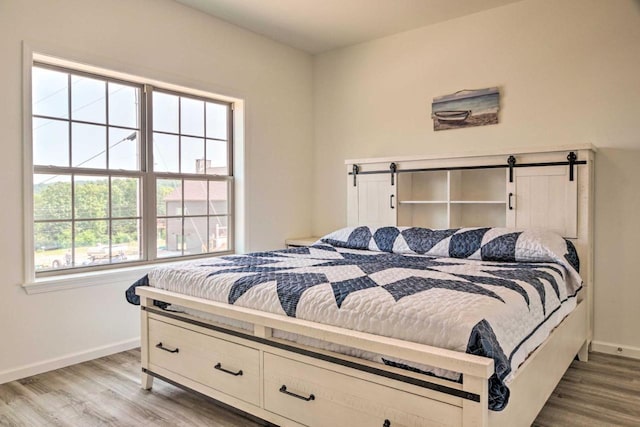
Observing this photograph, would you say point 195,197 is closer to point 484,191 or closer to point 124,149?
point 124,149

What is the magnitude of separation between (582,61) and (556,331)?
2031mm

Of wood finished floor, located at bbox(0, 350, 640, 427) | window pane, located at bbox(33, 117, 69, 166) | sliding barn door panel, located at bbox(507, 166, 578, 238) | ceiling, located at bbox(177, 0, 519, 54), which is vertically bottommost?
wood finished floor, located at bbox(0, 350, 640, 427)

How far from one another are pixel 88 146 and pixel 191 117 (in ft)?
2.94

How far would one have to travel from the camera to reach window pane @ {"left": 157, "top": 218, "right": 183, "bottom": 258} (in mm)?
3471

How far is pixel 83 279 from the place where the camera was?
9.55 feet

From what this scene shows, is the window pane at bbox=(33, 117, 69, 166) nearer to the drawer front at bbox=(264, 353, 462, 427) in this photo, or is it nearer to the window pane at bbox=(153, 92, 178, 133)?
the window pane at bbox=(153, 92, 178, 133)

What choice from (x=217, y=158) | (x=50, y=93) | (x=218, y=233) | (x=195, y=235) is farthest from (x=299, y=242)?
(x=50, y=93)

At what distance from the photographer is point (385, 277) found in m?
2.05

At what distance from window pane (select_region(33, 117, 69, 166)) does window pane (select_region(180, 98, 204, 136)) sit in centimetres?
91

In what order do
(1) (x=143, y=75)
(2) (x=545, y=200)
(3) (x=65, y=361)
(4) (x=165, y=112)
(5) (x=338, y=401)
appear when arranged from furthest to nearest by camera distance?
1. (4) (x=165, y=112)
2. (1) (x=143, y=75)
3. (2) (x=545, y=200)
4. (3) (x=65, y=361)
5. (5) (x=338, y=401)

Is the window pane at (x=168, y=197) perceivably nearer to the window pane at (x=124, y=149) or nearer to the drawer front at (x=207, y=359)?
the window pane at (x=124, y=149)

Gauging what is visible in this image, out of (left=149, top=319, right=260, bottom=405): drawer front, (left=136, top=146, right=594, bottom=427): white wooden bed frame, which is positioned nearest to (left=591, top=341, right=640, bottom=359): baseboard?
(left=136, top=146, right=594, bottom=427): white wooden bed frame

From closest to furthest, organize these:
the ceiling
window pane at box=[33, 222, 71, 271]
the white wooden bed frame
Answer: the white wooden bed frame → window pane at box=[33, 222, 71, 271] → the ceiling

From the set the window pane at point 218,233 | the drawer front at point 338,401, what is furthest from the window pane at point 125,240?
the drawer front at point 338,401
